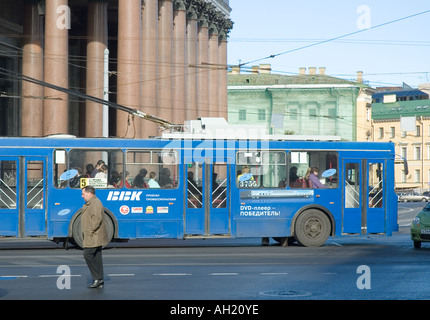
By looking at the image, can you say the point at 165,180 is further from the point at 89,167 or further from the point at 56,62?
the point at 56,62

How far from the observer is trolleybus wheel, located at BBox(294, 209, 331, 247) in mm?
23766

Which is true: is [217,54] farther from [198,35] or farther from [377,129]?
[377,129]

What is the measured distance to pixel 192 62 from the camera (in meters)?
63.4

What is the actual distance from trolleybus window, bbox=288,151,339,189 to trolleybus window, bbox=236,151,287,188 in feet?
0.82

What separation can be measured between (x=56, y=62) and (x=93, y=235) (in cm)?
2601

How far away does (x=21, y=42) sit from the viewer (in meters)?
53.4

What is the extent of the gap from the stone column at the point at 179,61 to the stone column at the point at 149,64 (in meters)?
7.92

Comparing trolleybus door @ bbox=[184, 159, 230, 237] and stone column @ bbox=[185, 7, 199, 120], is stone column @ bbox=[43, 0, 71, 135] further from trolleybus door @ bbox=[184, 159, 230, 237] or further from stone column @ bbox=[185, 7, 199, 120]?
stone column @ bbox=[185, 7, 199, 120]

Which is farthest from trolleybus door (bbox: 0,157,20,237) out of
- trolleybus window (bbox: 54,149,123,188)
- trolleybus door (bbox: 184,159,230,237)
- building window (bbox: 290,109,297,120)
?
building window (bbox: 290,109,297,120)

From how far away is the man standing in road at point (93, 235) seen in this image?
555 inches

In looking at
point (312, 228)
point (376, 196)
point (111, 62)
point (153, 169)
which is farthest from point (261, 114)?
point (153, 169)

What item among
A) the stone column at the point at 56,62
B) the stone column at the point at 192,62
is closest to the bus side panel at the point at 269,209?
the stone column at the point at 56,62

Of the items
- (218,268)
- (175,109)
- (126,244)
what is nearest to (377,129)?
(175,109)

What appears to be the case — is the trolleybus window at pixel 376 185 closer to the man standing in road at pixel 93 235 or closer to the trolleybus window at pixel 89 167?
the trolleybus window at pixel 89 167
